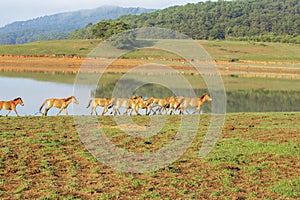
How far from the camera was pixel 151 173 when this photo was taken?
33.8 ft

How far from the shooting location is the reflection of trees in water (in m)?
28.0

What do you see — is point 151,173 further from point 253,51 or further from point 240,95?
point 253,51

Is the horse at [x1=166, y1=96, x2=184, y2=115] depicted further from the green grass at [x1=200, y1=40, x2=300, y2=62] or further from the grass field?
the green grass at [x1=200, y1=40, x2=300, y2=62]

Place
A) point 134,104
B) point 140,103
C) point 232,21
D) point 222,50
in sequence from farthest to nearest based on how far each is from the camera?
point 232,21
point 222,50
point 140,103
point 134,104

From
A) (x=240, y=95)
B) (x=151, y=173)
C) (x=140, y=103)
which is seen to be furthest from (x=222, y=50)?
(x=151, y=173)

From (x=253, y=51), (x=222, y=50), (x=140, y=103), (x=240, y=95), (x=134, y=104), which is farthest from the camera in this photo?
(x=253, y=51)

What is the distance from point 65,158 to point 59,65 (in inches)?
1881

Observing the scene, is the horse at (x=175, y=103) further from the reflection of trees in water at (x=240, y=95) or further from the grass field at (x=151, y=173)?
the grass field at (x=151, y=173)

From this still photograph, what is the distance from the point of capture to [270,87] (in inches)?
1649

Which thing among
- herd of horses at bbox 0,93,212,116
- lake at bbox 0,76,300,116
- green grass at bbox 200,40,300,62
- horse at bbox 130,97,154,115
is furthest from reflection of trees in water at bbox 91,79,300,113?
green grass at bbox 200,40,300,62

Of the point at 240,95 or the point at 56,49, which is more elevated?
the point at 56,49

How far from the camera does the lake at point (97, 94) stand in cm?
2644

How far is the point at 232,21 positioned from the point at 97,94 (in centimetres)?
11925

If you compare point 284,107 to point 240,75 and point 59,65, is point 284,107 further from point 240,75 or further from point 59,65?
point 59,65
